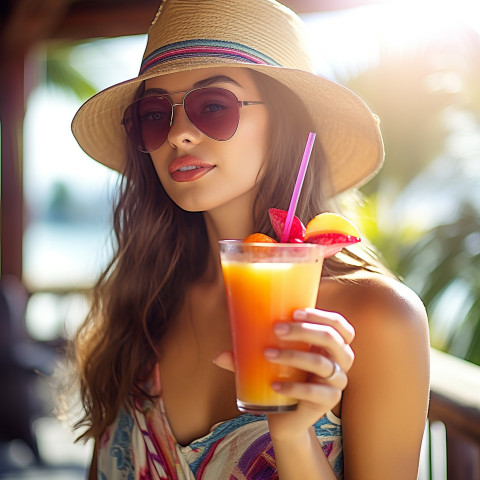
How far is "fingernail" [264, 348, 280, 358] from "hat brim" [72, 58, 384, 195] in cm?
69

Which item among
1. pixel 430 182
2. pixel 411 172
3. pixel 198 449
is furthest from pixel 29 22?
pixel 198 449

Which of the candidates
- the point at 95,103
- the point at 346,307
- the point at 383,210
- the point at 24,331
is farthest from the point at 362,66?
the point at 346,307

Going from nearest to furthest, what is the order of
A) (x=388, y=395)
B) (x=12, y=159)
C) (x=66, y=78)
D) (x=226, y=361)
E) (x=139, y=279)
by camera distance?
(x=226, y=361), (x=388, y=395), (x=139, y=279), (x=12, y=159), (x=66, y=78)

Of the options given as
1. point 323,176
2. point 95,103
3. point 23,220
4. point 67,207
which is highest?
point 95,103

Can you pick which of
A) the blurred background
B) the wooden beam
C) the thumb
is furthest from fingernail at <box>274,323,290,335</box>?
the wooden beam

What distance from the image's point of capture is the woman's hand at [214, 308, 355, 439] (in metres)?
0.98

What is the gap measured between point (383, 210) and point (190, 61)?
4.14 metres

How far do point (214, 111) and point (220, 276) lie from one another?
541 millimetres

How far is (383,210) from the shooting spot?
17.7 ft

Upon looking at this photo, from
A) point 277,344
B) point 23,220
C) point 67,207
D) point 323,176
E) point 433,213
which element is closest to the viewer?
point 277,344

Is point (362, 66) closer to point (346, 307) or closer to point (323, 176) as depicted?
point (323, 176)

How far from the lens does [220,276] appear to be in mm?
1860

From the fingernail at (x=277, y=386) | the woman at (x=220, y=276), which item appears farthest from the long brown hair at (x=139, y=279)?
the fingernail at (x=277, y=386)

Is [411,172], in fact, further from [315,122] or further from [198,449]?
[198,449]
